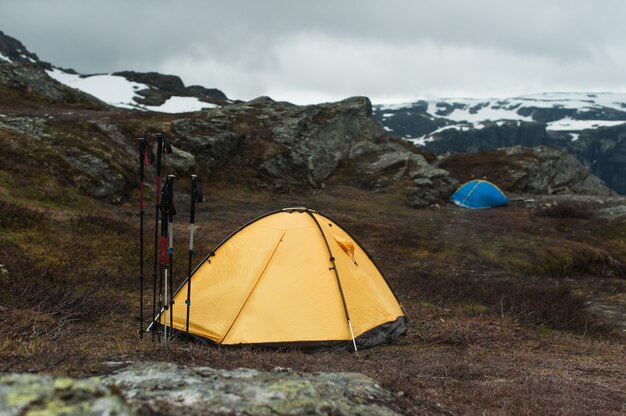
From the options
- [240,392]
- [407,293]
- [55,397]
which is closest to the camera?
[55,397]

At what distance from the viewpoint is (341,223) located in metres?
27.1

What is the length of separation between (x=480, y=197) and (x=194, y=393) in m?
40.1

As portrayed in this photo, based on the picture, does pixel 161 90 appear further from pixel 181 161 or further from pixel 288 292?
pixel 288 292

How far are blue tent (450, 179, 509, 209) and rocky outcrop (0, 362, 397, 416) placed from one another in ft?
124

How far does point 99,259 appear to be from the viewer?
14930 millimetres

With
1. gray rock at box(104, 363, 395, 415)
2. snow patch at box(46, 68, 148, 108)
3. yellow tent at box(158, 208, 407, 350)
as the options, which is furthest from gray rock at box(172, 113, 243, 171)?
snow patch at box(46, 68, 148, 108)

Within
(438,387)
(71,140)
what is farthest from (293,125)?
(438,387)

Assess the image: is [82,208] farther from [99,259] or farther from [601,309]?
[601,309]

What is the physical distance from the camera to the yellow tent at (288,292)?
32.4 ft

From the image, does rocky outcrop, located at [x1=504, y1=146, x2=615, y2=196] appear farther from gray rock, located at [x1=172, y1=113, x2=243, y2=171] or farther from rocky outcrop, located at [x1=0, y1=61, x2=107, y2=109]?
rocky outcrop, located at [x1=0, y1=61, x2=107, y2=109]

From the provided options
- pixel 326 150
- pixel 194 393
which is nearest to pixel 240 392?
pixel 194 393

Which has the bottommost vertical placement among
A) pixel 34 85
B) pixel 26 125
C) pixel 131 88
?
pixel 26 125

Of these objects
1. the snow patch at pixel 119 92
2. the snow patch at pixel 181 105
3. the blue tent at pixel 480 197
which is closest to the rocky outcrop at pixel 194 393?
the blue tent at pixel 480 197

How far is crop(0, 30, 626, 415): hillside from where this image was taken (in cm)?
519
